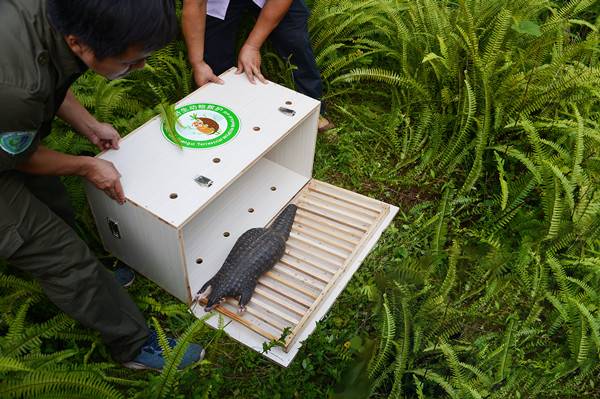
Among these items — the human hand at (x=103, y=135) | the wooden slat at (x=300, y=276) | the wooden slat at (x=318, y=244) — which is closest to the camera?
the human hand at (x=103, y=135)

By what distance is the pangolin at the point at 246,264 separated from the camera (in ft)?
8.82

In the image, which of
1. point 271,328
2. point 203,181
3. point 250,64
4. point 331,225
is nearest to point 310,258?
point 331,225

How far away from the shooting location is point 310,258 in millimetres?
3088

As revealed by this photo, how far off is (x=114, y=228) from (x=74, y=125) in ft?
1.95

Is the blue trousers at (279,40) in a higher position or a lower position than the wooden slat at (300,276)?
higher

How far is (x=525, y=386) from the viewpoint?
2455 millimetres

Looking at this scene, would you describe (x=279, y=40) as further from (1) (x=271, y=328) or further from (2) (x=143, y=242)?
(1) (x=271, y=328)

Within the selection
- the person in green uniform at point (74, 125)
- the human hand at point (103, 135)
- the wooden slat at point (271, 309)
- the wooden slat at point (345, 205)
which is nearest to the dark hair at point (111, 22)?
the person in green uniform at point (74, 125)

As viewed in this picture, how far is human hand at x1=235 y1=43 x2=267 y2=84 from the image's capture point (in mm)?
3189

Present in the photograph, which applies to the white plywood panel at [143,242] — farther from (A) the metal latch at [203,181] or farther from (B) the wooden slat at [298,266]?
(B) the wooden slat at [298,266]

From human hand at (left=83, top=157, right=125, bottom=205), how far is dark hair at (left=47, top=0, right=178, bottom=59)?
0.74 m

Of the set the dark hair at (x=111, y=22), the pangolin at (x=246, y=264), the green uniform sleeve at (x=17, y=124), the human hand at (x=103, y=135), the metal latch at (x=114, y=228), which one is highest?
the dark hair at (x=111, y=22)

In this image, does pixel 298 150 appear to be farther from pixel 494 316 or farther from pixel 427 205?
pixel 494 316

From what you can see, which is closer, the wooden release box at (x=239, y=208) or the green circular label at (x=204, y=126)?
the wooden release box at (x=239, y=208)
